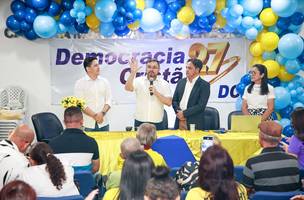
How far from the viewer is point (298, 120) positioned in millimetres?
4254

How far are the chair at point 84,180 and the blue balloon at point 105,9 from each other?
3.71 metres

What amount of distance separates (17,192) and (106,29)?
18.3ft

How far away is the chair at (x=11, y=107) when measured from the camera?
7.74 metres

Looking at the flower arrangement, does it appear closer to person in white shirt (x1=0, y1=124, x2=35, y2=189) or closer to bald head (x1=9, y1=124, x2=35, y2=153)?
bald head (x1=9, y1=124, x2=35, y2=153)

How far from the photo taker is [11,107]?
26.5 feet

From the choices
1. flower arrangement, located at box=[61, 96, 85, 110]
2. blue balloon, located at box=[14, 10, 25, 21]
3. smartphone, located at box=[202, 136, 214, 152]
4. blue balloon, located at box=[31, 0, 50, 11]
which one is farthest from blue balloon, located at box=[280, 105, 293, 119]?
blue balloon, located at box=[14, 10, 25, 21]

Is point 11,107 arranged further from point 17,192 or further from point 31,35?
point 17,192

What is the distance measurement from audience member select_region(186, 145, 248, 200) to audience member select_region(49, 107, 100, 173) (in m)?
1.74

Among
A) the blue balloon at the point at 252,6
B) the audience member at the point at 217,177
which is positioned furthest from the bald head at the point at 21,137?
the blue balloon at the point at 252,6

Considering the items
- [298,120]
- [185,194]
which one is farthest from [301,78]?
[185,194]

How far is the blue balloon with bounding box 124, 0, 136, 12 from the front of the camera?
23.9 feet

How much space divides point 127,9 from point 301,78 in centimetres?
289

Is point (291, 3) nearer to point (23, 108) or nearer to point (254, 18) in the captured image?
point (254, 18)

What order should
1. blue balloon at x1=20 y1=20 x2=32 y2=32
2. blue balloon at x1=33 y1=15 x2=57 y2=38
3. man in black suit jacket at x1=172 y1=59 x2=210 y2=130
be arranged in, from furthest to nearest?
blue balloon at x1=20 y1=20 x2=32 y2=32, blue balloon at x1=33 y1=15 x2=57 y2=38, man in black suit jacket at x1=172 y1=59 x2=210 y2=130
